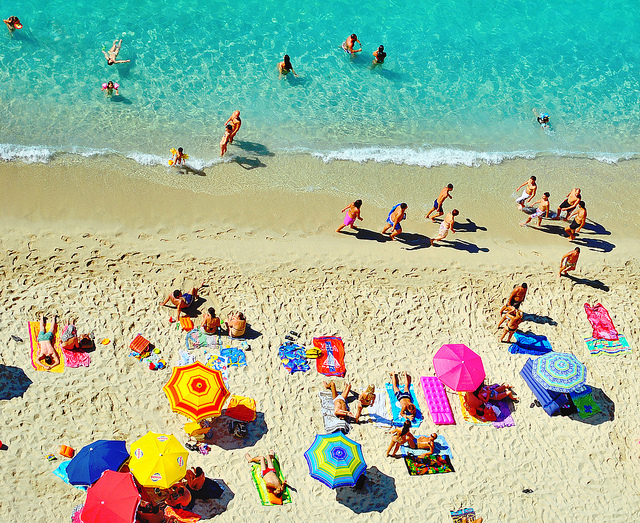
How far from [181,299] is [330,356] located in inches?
135

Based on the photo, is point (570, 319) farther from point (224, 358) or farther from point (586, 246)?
point (224, 358)

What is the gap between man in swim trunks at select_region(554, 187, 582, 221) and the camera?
55.3 ft

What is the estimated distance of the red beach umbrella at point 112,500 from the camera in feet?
31.3

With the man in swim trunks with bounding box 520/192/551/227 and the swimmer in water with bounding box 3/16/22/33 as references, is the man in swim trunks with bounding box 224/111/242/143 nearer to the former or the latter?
the swimmer in water with bounding box 3/16/22/33

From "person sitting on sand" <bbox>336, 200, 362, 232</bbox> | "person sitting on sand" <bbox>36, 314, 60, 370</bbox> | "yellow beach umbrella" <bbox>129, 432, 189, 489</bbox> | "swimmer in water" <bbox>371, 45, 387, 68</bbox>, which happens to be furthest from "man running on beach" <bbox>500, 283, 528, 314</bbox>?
"swimmer in water" <bbox>371, 45, 387, 68</bbox>

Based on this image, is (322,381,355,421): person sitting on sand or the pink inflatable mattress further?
the pink inflatable mattress

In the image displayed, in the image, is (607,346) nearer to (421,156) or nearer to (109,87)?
(421,156)

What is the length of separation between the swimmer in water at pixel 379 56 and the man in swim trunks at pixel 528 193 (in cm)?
696

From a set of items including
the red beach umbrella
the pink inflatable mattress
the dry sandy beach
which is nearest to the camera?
the red beach umbrella

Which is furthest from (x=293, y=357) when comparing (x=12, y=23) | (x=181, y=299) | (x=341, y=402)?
(x=12, y=23)

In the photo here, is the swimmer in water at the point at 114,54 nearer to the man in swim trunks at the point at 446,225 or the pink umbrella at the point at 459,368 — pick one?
the man in swim trunks at the point at 446,225

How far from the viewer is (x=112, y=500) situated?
380 inches

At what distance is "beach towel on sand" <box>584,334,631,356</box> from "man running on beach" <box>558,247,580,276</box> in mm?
2002

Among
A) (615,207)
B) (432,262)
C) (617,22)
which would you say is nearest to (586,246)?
(615,207)
